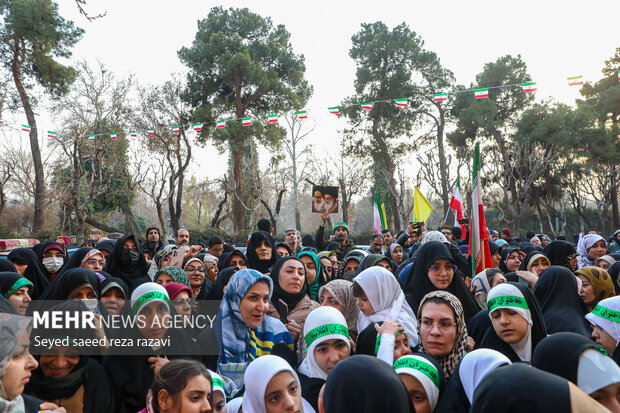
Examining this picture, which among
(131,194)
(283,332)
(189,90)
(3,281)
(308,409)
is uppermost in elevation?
(189,90)

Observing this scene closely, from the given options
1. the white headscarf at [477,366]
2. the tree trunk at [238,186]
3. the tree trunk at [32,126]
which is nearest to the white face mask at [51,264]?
the white headscarf at [477,366]

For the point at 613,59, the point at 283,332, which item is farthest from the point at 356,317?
the point at 613,59

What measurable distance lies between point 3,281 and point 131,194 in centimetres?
2430

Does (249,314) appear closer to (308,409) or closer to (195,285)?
(308,409)

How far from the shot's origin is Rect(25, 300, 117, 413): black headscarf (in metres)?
2.50

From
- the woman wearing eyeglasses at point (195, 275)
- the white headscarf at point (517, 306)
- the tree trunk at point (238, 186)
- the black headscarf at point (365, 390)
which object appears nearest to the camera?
the black headscarf at point (365, 390)

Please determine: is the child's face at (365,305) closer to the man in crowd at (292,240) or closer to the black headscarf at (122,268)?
the black headscarf at (122,268)

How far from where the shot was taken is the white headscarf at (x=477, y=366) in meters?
2.13

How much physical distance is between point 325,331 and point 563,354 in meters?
1.23

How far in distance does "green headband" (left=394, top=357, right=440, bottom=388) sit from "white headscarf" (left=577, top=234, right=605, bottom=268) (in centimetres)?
454

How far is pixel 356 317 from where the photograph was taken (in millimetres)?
3592

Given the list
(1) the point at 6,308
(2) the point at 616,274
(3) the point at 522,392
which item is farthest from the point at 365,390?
(2) the point at 616,274

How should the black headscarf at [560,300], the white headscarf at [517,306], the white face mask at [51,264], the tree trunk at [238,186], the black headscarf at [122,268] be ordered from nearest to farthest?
the white headscarf at [517,306], the black headscarf at [560,300], the white face mask at [51,264], the black headscarf at [122,268], the tree trunk at [238,186]

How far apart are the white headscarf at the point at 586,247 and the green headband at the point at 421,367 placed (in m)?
4.54
